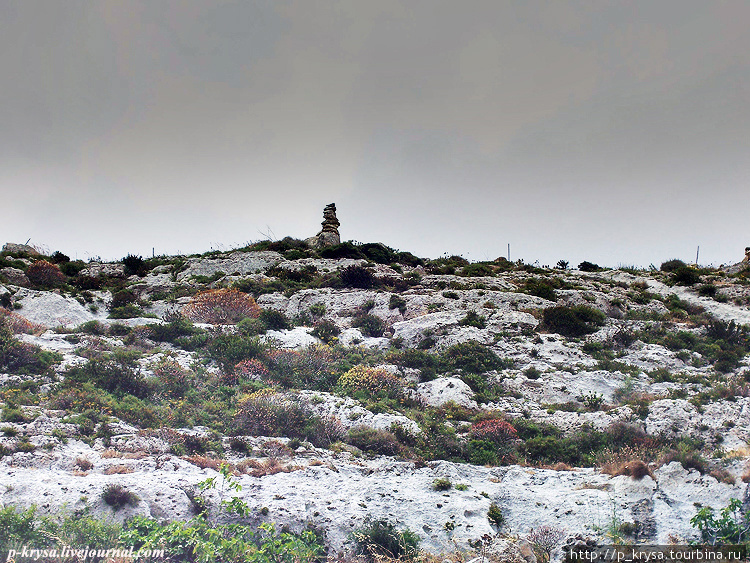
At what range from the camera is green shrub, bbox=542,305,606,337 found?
23.1 metres

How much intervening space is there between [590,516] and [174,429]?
10831 mm

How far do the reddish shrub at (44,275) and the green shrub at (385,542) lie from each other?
102 ft

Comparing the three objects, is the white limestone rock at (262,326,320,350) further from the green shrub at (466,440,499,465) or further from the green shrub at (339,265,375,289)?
the green shrub at (466,440,499,465)

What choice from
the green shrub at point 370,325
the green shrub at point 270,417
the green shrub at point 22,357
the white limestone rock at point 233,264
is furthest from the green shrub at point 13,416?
the white limestone rock at point 233,264

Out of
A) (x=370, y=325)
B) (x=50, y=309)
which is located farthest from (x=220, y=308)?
(x=50, y=309)

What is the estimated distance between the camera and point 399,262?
42844 mm

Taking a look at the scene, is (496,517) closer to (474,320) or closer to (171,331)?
(474,320)

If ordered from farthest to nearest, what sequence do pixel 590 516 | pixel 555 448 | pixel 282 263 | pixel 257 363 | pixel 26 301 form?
pixel 282 263 < pixel 26 301 < pixel 257 363 < pixel 555 448 < pixel 590 516

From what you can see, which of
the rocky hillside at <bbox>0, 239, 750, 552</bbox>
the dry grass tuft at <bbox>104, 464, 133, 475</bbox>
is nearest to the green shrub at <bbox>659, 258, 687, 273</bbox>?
the rocky hillside at <bbox>0, 239, 750, 552</bbox>

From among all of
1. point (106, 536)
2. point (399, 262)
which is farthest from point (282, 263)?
point (106, 536)

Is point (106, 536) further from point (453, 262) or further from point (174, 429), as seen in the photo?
point (453, 262)

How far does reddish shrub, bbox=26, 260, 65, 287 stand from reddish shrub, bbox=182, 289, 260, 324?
1300 centimetres

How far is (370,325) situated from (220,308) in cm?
838

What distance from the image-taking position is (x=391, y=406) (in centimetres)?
1596
